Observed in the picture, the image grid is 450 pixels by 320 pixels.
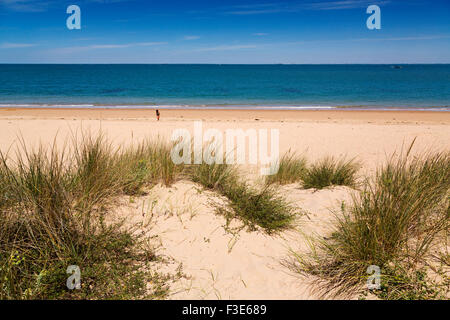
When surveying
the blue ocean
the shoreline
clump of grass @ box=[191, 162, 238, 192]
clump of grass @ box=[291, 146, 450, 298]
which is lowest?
clump of grass @ box=[291, 146, 450, 298]

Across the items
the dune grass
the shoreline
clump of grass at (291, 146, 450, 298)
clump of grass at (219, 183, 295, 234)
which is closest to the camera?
the dune grass

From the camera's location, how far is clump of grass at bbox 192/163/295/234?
4078mm

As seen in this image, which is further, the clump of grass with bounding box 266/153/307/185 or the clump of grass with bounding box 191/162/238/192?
the clump of grass with bounding box 266/153/307/185

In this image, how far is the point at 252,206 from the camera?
4.25 metres

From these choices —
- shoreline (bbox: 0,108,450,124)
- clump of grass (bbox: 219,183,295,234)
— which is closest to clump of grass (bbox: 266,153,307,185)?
clump of grass (bbox: 219,183,295,234)

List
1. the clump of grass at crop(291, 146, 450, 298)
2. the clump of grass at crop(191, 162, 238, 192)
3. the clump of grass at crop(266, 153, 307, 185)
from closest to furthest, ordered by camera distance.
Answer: the clump of grass at crop(291, 146, 450, 298)
the clump of grass at crop(191, 162, 238, 192)
the clump of grass at crop(266, 153, 307, 185)

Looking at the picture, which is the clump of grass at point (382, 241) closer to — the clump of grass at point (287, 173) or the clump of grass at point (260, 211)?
the clump of grass at point (260, 211)

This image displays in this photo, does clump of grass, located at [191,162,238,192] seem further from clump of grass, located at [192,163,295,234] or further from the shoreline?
the shoreline

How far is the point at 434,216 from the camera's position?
366 cm

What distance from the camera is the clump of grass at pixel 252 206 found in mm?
4078

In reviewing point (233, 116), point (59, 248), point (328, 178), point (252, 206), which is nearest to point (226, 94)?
point (233, 116)

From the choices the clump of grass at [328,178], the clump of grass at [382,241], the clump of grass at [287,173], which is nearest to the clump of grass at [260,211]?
the clump of grass at [382,241]

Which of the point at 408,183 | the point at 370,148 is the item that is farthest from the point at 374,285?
the point at 370,148

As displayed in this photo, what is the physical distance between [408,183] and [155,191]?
131 inches
